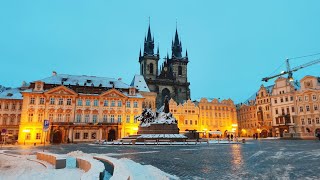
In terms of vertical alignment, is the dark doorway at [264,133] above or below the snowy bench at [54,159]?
below

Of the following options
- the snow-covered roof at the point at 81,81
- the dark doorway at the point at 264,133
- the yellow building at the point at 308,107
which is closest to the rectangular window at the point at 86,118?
the snow-covered roof at the point at 81,81

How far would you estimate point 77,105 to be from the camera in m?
48.7

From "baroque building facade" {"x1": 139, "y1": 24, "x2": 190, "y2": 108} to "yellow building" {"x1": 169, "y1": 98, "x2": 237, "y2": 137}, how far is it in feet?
40.4

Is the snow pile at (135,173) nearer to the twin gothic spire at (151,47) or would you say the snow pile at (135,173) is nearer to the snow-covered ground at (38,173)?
the snow-covered ground at (38,173)

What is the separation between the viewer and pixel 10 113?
48875 millimetres

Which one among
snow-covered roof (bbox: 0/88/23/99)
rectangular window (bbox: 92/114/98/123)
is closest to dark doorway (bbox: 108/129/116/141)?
rectangular window (bbox: 92/114/98/123)

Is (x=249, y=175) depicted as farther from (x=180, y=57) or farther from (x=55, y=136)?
(x=180, y=57)

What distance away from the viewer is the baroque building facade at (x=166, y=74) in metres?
81.8

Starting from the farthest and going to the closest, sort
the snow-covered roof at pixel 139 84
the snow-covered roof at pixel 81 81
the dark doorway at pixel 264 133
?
the snow-covered roof at pixel 139 84
the dark doorway at pixel 264 133
the snow-covered roof at pixel 81 81

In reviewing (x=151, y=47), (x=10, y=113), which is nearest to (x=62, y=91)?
(x=10, y=113)

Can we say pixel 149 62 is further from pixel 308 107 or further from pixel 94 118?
pixel 308 107

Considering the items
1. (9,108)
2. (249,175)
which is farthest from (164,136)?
(9,108)

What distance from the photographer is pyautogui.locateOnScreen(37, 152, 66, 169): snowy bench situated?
9.23 m

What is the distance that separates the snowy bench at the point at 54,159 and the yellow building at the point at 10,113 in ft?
139
